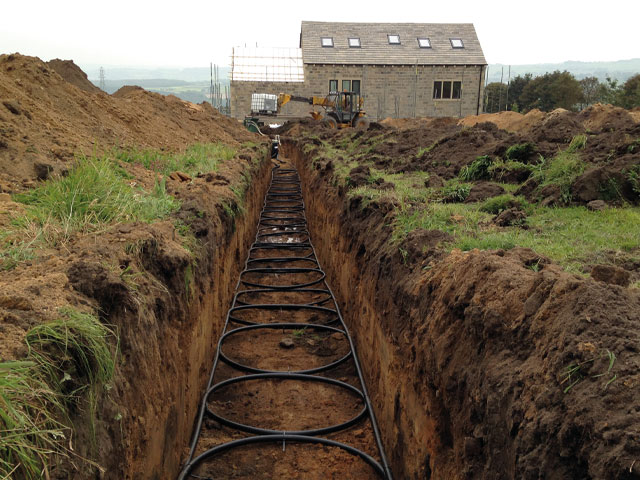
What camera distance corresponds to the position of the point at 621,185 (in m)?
5.64

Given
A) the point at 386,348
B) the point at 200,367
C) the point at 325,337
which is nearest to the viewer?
the point at 386,348

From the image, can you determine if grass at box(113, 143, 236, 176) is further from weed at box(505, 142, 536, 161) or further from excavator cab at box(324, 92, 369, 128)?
excavator cab at box(324, 92, 369, 128)

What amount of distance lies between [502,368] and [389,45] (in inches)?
1451

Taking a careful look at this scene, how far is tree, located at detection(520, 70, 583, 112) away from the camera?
36.3 metres

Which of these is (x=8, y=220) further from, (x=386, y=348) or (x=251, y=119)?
(x=251, y=119)

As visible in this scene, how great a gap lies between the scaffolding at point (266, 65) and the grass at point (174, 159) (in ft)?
82.8

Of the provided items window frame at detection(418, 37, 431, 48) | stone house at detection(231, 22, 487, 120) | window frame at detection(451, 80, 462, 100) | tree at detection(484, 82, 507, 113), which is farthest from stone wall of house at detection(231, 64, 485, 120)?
tree at detection(484, 82, 507, 113)

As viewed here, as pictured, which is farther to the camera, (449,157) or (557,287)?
(449,157)

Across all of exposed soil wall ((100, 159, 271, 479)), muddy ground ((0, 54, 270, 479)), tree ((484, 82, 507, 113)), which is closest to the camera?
muddy ground ((0, 54, 270, 479))

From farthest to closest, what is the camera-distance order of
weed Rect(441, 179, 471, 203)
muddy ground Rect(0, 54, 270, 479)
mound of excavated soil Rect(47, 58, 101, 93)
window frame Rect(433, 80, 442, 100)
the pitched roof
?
window frame Rect(433, 80, 442, 100) → the pitched roof → mound of excavated soil Rect(47, 58, 101, 93) → weed Rect(441, 179, 471, 203) → muddy ground Rect(0, 54, 270, 479)

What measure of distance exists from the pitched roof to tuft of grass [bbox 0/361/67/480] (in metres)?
34.6

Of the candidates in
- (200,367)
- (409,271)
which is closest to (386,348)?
(409,271)

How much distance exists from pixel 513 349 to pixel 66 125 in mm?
7280

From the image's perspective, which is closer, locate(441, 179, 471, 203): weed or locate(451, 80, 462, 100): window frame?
locate(441, 179, 471, 203): weed
